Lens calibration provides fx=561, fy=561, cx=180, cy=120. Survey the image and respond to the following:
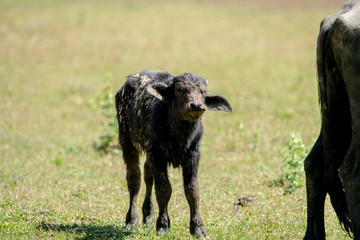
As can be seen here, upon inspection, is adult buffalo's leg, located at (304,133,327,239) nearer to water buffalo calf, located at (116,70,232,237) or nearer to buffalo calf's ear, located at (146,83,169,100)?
water buffalo calf, located at (116,70,232,237)

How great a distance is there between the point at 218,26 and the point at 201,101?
27382mm

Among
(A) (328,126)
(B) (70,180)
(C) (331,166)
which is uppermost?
(A) (328,126)

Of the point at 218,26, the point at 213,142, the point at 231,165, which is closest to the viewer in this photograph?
the point at 231,165

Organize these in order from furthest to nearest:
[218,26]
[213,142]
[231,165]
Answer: [218,26], [213,142], [231,165]

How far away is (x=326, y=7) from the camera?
39.6 metres

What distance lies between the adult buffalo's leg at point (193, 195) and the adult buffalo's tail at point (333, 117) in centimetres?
168

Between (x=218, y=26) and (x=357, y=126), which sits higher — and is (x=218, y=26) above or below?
above

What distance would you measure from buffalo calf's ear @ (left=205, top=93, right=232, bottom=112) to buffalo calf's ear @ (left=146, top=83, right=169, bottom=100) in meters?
0.54

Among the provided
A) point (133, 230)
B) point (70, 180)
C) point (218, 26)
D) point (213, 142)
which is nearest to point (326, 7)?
point (218, 26)

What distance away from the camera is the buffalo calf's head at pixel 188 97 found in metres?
6.70

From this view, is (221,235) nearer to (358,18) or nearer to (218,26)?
(358,18)

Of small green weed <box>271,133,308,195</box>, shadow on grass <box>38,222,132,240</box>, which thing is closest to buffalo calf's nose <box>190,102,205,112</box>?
shadow on grass <box>38,222,132,240</box>

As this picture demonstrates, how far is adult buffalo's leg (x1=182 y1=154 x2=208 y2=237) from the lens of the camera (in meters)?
6.98

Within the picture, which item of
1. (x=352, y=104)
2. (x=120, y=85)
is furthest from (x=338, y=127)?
(x=120, y=85)
